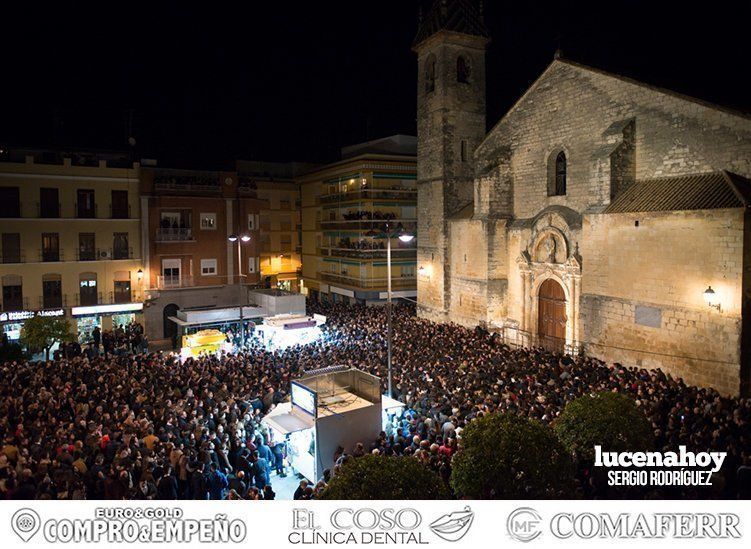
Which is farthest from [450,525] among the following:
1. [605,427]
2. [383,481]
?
[605,427]

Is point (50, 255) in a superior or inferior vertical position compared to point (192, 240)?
inferior

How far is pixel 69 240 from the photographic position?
93.3 ft

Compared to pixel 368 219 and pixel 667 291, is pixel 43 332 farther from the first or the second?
pixel 667 291

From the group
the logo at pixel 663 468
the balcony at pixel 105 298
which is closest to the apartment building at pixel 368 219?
the balcony at pixel 105 298

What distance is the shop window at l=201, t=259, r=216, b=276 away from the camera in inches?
1251

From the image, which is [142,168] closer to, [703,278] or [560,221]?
[560,221]

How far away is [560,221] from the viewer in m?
21.8

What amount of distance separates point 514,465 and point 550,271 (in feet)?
53.0

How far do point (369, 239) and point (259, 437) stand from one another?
24.8m

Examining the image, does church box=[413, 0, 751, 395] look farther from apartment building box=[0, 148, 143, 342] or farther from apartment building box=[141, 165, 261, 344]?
apartment building box=[0, 148, 143, 342]

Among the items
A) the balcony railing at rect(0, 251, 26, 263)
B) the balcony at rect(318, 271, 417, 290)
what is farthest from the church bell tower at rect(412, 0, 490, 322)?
the balcony railing at rect(0, 251, 26, 263)

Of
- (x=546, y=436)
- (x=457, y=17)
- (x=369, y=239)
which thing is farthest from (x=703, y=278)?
(x=369, y=239)

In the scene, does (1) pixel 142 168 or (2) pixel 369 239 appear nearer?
(1) pixel 142 168

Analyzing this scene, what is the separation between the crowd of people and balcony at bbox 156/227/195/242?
12.9 m
